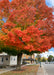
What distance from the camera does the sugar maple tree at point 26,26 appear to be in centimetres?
1385

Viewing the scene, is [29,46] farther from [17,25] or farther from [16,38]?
[17,25]

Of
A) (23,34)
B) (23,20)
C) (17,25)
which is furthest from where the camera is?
(17,25)

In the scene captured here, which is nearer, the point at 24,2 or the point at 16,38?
the point at 16,38

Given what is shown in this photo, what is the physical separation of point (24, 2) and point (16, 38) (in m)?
5.99

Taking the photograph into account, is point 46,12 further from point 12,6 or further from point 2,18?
point 2,18

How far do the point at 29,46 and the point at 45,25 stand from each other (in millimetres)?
3576

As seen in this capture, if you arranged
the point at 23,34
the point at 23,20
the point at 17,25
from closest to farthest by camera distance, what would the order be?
the point at 23,34
the point at 23,20
the point at 17,25

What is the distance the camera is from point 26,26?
52.7 feet

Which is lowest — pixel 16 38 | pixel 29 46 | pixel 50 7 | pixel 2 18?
pixel 29 46

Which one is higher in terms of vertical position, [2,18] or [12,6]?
[12,6]

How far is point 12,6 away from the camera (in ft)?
60.2

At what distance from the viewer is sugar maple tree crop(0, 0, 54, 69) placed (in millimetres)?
13847

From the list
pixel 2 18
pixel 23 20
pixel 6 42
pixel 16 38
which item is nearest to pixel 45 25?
pixel 23 20

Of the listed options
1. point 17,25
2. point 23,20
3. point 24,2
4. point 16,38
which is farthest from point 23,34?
point 24,2
